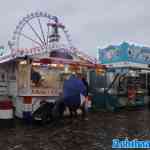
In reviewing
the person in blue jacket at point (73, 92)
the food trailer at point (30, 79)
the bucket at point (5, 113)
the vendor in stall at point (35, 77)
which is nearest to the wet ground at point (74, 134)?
the bucket at point (5, 113)

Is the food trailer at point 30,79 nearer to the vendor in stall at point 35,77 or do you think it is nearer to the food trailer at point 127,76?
the vendor in stall at point 35,77

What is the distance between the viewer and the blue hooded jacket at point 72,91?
41.1ft

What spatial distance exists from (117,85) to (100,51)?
17.6 feet

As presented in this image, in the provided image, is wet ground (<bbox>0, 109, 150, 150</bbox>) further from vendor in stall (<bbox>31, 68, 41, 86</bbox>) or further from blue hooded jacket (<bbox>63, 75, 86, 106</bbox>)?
vendor in stall (<bbox>31, 68, 41, 86</bbox>)

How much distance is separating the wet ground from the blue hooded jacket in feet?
2.57

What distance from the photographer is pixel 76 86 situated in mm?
12680

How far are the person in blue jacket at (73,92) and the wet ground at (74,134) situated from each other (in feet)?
2.17

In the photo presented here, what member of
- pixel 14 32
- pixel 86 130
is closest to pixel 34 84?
pixel 86 130

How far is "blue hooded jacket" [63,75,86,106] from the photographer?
12528mm

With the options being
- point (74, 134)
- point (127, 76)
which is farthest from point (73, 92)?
point (127, 76)

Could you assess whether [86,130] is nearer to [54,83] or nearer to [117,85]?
[54,83]

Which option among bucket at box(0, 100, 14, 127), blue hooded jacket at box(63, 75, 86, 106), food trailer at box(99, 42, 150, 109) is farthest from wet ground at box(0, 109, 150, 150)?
food trailer at box(99, 42, 150, 109)

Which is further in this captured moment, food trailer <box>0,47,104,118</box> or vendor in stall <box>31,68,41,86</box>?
vendor in stall <box>31,68,41,86</box>

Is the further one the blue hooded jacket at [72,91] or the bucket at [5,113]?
the blue hooded jacket at [72,91]
